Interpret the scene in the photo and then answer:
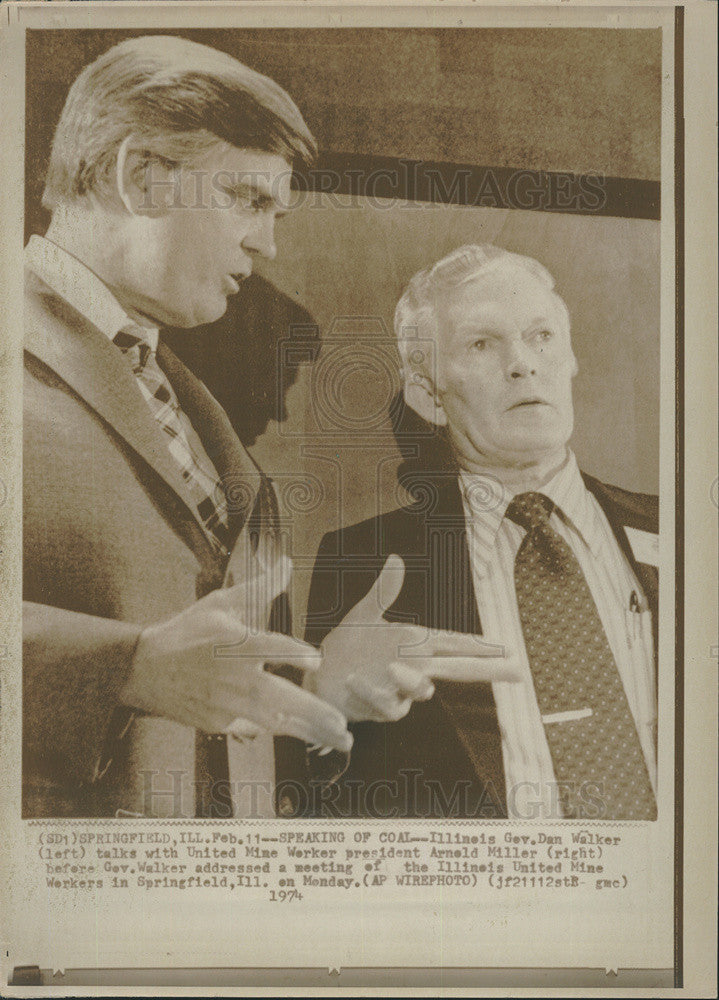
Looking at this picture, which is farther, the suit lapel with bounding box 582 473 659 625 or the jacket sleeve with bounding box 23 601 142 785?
the suit lapel with bounding box 582 473 659 625

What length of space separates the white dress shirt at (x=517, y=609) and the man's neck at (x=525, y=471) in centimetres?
1

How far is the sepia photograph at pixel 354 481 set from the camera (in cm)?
227

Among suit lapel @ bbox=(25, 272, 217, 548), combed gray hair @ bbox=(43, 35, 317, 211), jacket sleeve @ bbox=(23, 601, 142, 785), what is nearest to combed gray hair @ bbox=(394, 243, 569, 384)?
combed gray hair @ bbox=(43, 35, 317, 211)

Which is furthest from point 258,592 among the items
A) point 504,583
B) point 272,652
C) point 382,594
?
point 504,583

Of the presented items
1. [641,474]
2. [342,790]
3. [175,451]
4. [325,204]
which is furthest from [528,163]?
[342,790]

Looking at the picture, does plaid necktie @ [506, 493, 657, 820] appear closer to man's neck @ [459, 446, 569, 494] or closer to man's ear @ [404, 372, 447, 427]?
man's neck @ [459, 446, 569, 494]

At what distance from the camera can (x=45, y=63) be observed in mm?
2344

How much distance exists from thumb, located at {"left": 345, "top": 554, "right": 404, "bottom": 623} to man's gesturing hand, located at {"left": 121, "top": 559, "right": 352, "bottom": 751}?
0.49 feet

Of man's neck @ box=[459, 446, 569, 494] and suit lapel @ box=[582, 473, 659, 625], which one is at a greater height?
man's neck @ box=[459, 446, 569, 494]

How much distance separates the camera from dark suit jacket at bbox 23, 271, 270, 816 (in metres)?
2.25

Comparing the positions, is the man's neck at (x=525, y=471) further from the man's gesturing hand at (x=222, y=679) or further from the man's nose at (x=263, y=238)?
the man's nose at (x=263, y=238)

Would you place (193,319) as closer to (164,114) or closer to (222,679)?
(164,114)

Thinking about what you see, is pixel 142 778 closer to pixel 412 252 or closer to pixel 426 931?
pixel 426 931

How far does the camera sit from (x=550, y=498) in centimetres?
235
